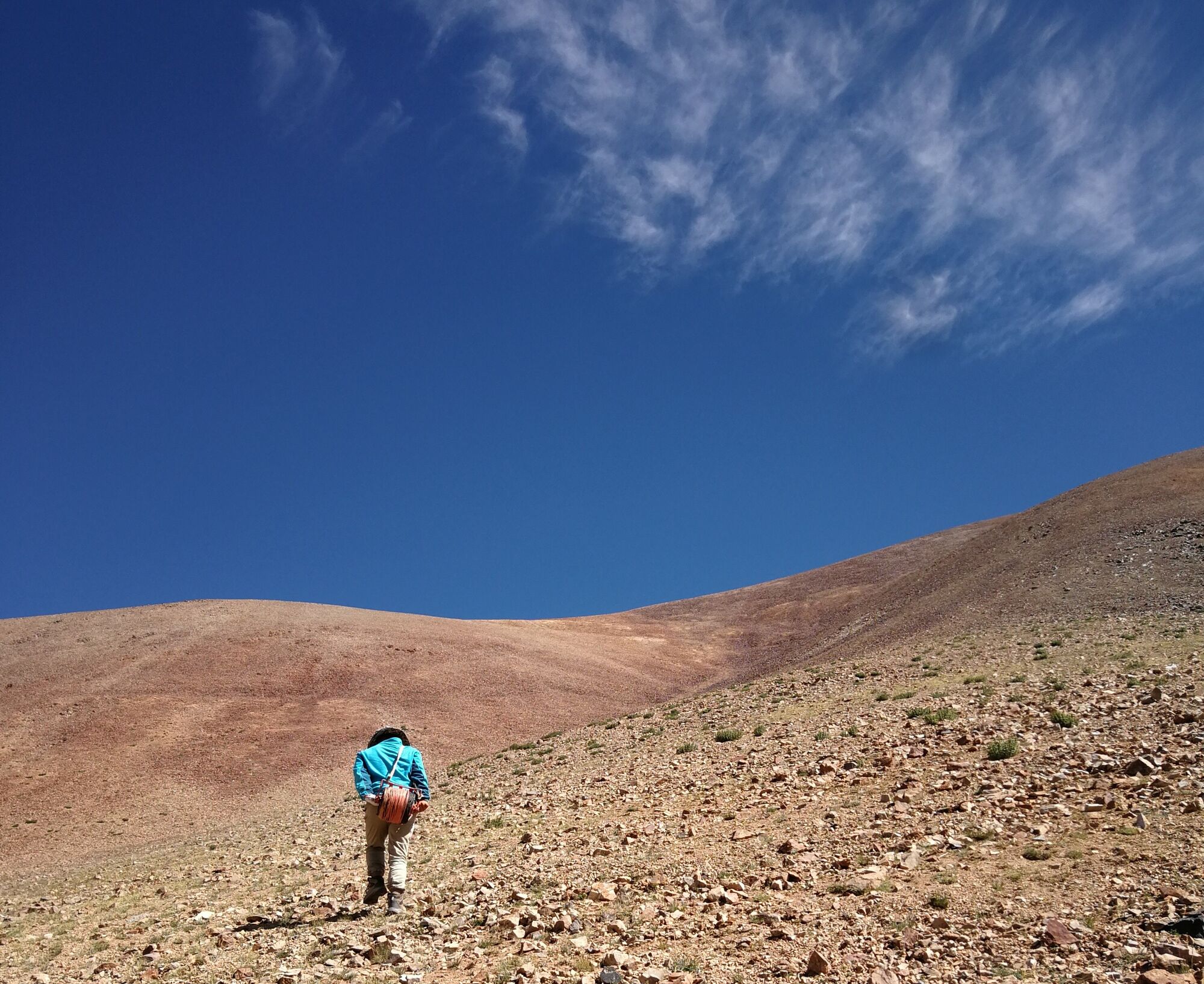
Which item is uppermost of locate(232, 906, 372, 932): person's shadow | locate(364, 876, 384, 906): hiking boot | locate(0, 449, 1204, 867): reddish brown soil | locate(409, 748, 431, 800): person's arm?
locate(0, 449, 1204, 867): reddish brown soil

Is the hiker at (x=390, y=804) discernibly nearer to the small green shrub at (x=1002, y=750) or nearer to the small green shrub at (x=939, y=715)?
the small green shrub at (x=1002, y=750)

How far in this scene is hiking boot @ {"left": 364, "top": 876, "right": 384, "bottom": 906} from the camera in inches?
372

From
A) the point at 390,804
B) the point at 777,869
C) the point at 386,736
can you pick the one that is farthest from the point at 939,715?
the point at 390,804

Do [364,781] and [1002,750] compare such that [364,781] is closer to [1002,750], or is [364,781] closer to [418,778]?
[418,778]

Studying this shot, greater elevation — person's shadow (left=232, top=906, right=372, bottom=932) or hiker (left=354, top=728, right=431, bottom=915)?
hiker (left=354, top=728, right=431, bottom=915)

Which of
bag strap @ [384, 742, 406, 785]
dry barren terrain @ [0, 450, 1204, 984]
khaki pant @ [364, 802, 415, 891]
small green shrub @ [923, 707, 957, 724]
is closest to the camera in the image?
dry barren terrain @ [0, 450, 1204, 984]

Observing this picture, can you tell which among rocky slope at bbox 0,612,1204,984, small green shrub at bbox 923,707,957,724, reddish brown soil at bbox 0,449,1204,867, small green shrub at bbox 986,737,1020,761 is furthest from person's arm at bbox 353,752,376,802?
reddish brown soil at bbox 0,449,1204,867

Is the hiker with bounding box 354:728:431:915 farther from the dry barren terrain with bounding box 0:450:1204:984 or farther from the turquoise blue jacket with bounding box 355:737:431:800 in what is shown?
the dry barren terrain with bounding box 0:450:1204:984

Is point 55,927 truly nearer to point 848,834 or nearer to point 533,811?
point 533,811

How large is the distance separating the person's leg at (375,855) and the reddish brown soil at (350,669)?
56.4ft

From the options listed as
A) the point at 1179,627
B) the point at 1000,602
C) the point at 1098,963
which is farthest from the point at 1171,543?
the point at 1098,963

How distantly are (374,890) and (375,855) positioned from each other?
1.36 ft

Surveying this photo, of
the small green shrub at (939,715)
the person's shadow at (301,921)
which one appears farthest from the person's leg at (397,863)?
the small green shrub at (939,715)

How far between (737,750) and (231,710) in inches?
1059
